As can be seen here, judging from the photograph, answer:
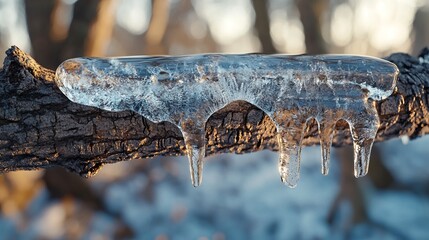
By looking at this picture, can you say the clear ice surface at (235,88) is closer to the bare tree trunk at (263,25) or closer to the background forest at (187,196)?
the background forest at (187,196)

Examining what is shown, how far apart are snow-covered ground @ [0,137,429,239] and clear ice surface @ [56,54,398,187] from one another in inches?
186

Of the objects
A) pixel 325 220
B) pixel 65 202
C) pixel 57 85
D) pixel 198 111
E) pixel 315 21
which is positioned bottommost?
pixel 325 220

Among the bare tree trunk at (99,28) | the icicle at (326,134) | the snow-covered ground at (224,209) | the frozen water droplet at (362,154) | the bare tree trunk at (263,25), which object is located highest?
the bare tree trunk at (263,25)

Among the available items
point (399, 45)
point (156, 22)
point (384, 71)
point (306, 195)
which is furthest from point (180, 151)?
point (399, 45)

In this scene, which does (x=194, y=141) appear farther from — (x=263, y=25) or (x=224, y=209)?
(x=263, y=25)

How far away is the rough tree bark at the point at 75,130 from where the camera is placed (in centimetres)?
153

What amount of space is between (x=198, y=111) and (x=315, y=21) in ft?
16.2

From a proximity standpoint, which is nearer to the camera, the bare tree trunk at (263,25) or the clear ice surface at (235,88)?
the clear ice surface at (235,88)

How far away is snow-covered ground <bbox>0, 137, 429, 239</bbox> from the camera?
6.14m

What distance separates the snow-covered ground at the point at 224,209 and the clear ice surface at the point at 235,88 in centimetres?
473

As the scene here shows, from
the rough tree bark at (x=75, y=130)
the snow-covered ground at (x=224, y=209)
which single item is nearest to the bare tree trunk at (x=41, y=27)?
the snow-covered ground at (x=224, y=209)

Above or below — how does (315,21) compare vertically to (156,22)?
below

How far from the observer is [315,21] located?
6164 millimetres

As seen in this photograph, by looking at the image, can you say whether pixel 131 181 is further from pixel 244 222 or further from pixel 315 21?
pixel 315 21
